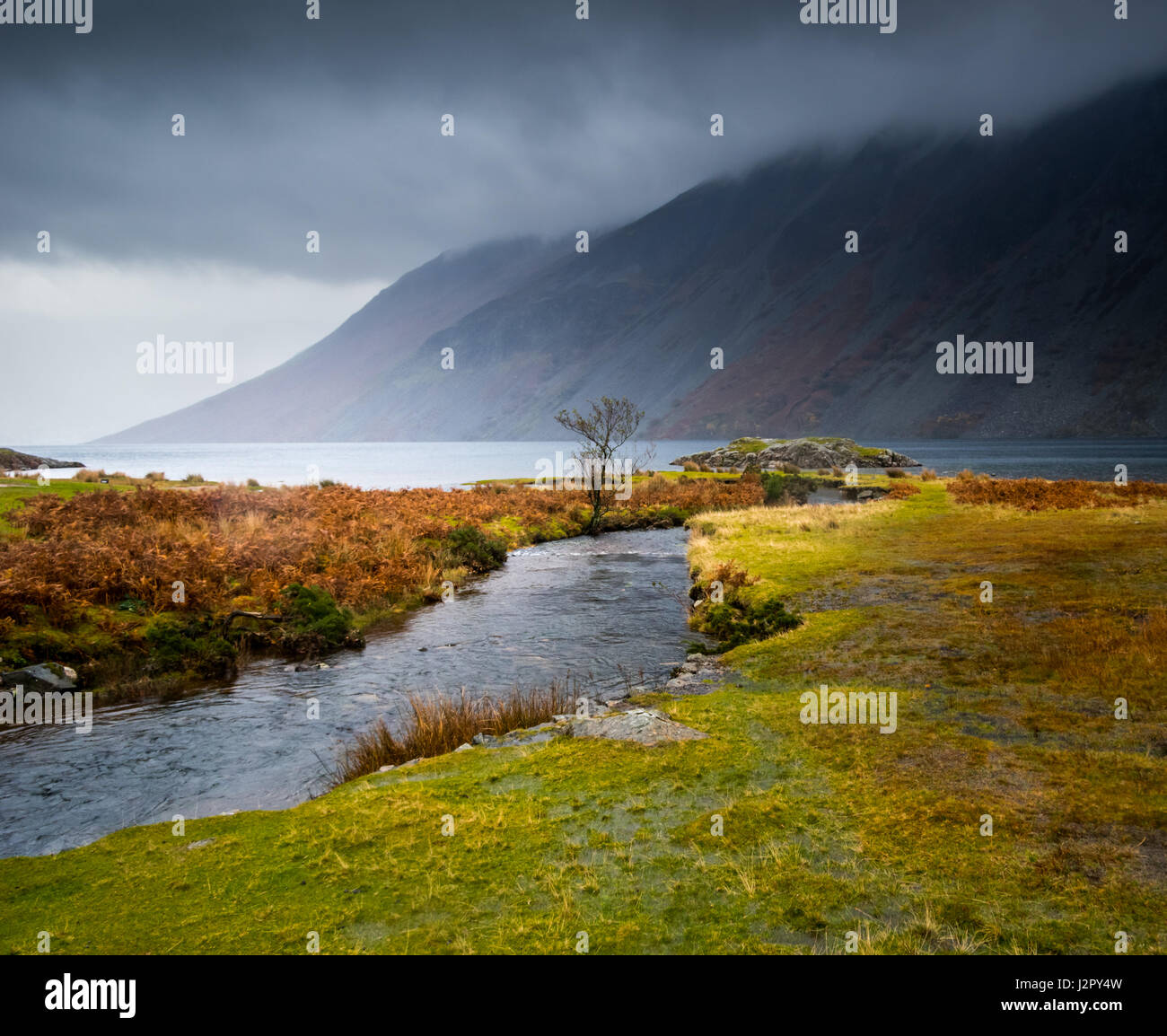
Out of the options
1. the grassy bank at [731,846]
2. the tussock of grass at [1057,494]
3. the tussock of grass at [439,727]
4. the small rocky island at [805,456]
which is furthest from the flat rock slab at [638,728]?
the small rocky island at [805,456]

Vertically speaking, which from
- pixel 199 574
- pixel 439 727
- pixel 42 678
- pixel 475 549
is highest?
pixel 199 574

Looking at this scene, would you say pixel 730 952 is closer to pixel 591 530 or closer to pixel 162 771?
pixel 162 771

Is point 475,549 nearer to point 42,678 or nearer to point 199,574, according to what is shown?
point 199,574

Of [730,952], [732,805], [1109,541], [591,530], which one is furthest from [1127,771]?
[591,530]

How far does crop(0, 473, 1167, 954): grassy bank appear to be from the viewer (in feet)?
17.9

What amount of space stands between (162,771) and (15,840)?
2250 mm

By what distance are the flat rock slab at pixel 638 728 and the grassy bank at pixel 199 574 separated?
9.95 metres

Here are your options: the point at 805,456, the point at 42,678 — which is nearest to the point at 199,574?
the point at 42,678

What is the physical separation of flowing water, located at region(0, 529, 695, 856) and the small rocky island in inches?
3069

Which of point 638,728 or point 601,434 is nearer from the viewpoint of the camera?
point 638,728

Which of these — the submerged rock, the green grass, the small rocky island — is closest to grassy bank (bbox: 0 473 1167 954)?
the submerged rock

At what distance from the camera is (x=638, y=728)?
34.2ft

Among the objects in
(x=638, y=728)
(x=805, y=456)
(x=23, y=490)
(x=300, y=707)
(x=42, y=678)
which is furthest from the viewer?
(x=805, y=456)

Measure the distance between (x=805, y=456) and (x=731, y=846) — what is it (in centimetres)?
10204
